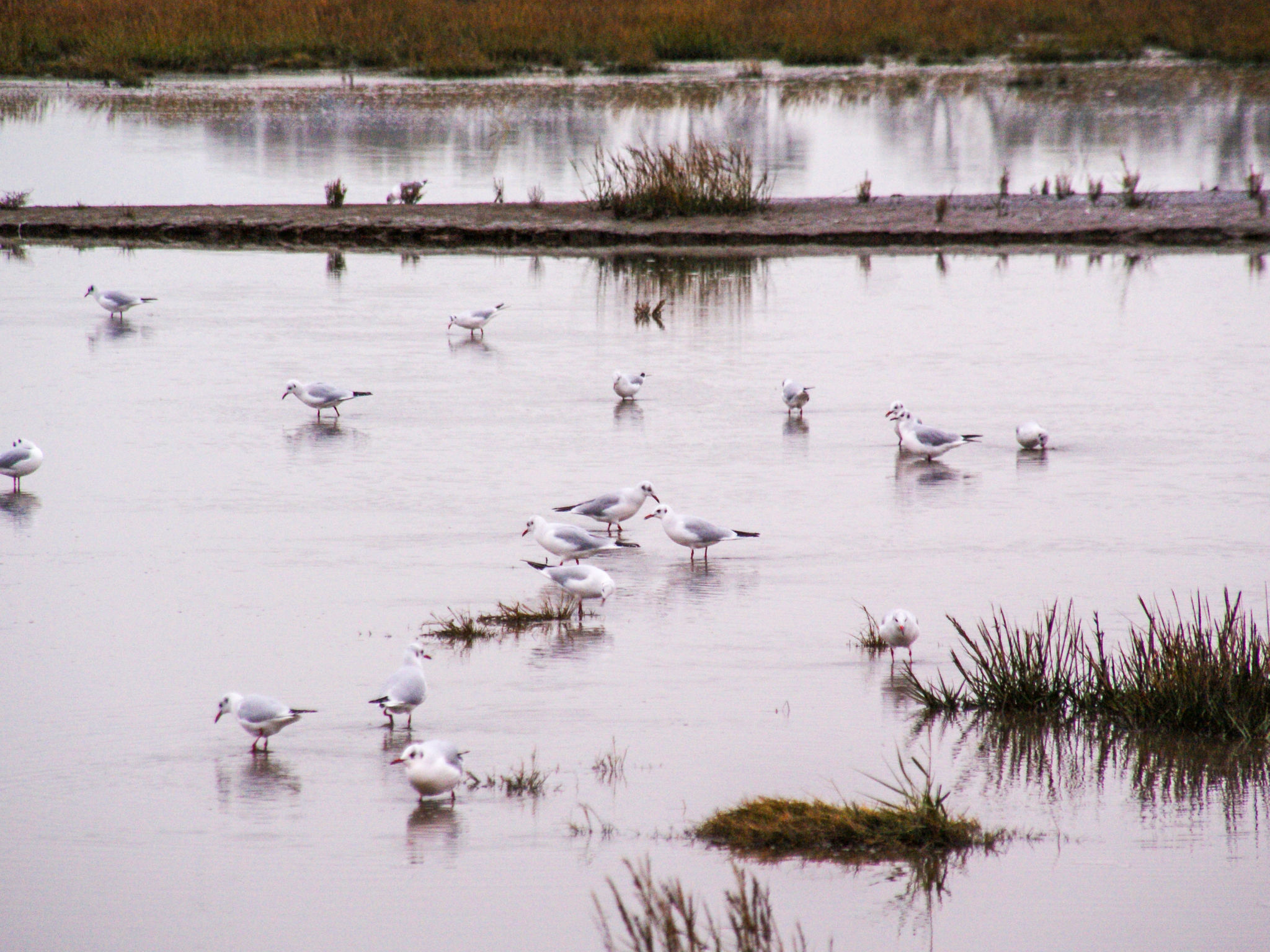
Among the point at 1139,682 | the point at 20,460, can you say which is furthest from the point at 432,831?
the point at 20,460

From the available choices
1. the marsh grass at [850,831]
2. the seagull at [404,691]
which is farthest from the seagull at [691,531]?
the marsh grass at [850,831]

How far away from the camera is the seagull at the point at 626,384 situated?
14688 mm

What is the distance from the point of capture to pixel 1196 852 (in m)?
6.02

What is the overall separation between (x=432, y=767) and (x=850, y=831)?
5.27ft

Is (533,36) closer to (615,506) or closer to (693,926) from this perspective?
(615,506)

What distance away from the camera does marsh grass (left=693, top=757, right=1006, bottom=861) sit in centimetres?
599

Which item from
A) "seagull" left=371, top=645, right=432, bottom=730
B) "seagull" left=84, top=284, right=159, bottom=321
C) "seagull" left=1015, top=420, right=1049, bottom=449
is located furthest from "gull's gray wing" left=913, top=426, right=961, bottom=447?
"seagull" left=84, top=284, right=159, bottom=321

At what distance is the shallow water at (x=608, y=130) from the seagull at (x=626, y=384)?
13934 millimetres

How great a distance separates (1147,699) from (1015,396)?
A: 8.14 m

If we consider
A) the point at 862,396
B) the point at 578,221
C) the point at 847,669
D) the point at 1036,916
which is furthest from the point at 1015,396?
the point at 578,221

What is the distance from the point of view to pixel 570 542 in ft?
31.6

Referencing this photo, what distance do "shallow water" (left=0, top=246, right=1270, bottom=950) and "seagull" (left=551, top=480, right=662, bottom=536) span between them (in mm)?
282

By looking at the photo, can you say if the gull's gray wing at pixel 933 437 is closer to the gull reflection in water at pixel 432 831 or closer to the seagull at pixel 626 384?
the seagull at pixel 626 384

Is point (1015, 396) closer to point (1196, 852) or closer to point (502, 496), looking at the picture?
point (502, 496)
